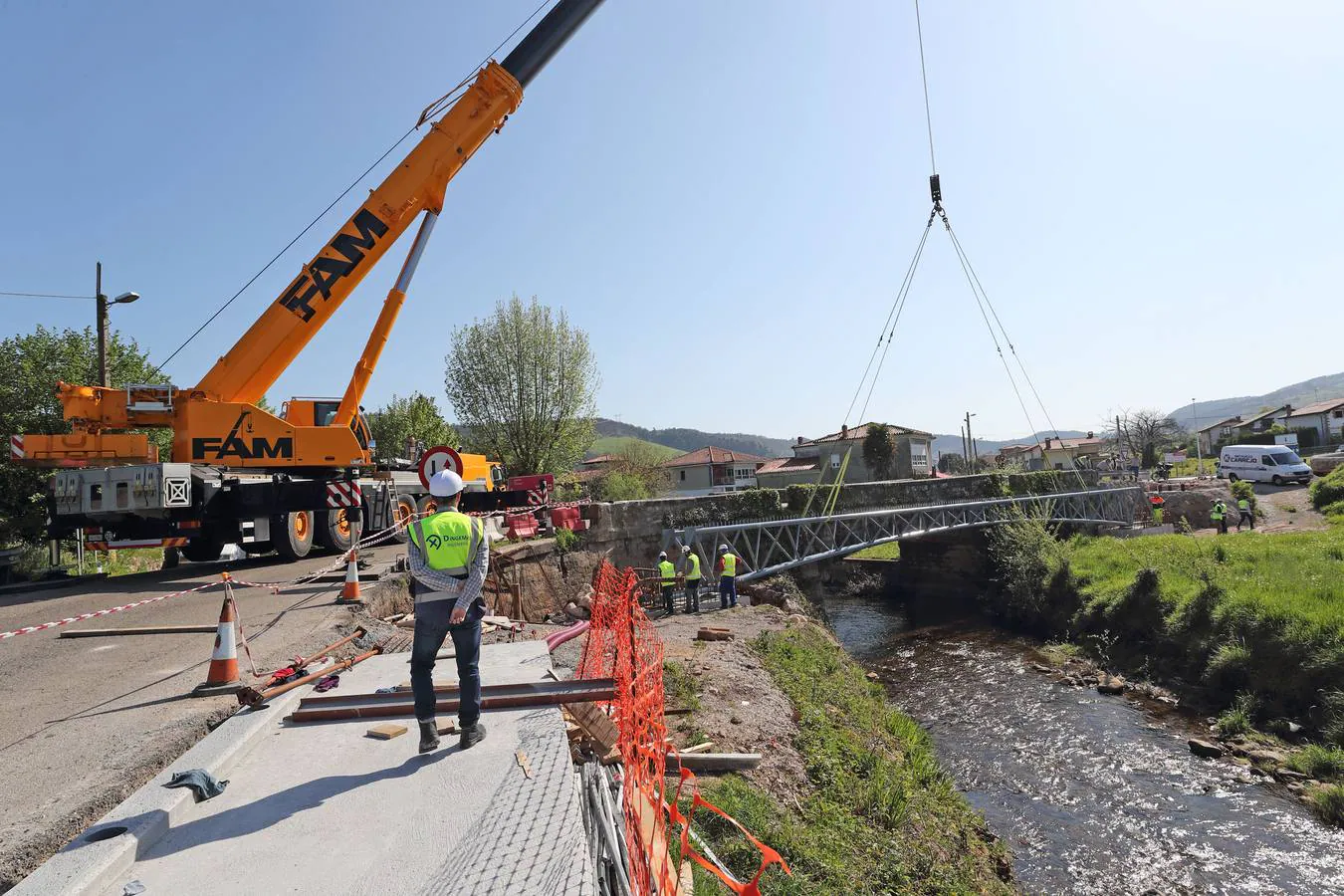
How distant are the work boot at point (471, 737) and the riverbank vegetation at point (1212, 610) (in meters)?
12.3

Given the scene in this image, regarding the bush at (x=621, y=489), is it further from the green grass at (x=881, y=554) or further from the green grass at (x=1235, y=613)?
the green grass at (x=1235, y=613)

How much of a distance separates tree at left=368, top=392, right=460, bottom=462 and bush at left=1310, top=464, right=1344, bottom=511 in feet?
123

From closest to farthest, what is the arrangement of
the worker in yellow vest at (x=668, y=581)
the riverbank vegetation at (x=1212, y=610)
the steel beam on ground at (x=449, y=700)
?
the steel beam on ground at (x=449, y=700)
the riverbank vegetation at (x=1212, y=610)
the worker in yellow vest at (x=668, y=581)

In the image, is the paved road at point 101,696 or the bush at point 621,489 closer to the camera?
the paved road at point 101,696

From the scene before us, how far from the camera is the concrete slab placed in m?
2.56

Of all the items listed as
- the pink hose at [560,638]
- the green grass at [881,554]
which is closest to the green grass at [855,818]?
the pink hose at [560,638]

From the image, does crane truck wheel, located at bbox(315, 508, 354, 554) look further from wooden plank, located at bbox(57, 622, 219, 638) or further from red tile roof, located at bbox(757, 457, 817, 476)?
red tile roof, located at bbox(757, 457, 817, 476)

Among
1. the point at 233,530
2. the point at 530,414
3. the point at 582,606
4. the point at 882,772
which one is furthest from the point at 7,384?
the point at 882,772

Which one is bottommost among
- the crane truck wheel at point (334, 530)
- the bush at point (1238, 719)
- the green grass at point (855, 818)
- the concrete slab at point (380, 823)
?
the bush at point (1238, 719)

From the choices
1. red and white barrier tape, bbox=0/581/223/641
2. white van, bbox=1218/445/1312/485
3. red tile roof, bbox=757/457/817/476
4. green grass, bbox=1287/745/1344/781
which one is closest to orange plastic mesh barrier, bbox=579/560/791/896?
red and white barrier tape, bbox=0/581/223/641

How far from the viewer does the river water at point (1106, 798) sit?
7324mm

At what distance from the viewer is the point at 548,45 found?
34.9ft

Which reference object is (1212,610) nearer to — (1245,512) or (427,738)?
(1245,512)

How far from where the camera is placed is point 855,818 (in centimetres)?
586
